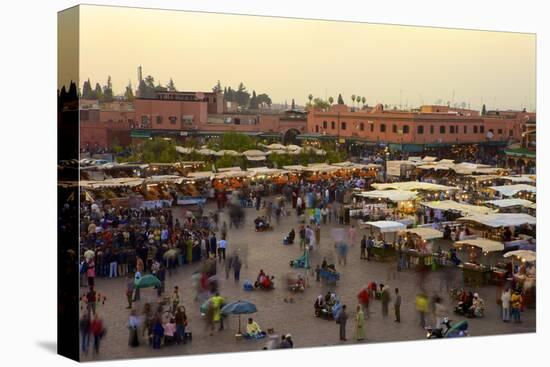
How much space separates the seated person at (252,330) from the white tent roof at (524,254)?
18.2 feet

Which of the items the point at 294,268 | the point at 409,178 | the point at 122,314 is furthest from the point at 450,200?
the point at 122,314

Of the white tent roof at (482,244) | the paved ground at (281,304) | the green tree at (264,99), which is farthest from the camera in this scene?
the white tent roof at (482,244)

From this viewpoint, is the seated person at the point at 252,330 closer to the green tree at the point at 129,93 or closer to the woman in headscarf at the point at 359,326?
the woman in headscarf at the point at 359,326

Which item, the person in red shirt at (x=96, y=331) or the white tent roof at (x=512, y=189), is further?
the white tent roof at (x=512, y=189)

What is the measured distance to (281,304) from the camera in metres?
21.8

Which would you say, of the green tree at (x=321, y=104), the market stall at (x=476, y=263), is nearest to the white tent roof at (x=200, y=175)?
the green tree at (x=321, y=104)

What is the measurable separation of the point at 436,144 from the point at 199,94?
5.24 meters

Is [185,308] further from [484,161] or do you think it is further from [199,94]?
[484,161]

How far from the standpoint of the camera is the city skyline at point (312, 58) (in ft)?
68.3

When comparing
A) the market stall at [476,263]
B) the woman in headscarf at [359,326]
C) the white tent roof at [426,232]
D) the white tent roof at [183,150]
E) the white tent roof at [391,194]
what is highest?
the white tent roof at [183,150]

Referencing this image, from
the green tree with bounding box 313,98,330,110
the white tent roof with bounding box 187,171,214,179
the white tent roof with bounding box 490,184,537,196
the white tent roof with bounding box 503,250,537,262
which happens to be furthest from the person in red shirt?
the white tent roof with bounding box 490,184,537,196

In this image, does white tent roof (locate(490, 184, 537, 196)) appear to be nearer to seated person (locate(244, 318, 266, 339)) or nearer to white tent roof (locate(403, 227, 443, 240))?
white tent roof (locate(403, 227, 443, 240))

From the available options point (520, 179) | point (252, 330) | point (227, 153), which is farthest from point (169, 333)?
point (520, 179)

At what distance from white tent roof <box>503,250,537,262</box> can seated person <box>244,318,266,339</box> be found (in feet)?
18.2
